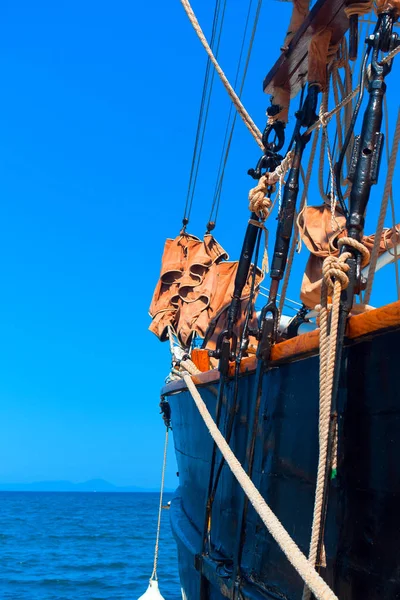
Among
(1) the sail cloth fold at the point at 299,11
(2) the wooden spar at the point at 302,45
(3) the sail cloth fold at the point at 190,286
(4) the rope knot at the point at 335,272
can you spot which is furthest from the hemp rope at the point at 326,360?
(3) the sail cloth fold at the point at 190,286

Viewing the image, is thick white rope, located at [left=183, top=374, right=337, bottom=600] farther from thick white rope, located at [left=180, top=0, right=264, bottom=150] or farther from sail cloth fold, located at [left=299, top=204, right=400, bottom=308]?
thick white rope, located at [left=180, top=0, right=264, bottom=150]

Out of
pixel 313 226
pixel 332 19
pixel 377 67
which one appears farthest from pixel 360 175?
pixel 332 19

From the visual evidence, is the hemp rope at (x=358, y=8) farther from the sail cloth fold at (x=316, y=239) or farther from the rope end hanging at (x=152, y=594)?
the rope end hanging at (x=152, y=594)

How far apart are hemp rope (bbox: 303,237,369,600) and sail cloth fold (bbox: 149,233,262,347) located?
5947 mm

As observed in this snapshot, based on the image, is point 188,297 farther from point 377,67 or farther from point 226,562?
point 377,67

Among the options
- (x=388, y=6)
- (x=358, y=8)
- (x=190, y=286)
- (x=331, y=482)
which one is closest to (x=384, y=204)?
(x=388, y=6)

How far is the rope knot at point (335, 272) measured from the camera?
2.84m

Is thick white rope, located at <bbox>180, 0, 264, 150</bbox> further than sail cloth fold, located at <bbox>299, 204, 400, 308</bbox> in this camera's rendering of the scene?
Yes

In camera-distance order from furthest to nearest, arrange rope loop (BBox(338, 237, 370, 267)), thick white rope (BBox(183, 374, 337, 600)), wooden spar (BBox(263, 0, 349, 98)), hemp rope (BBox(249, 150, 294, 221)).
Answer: wooden spar (BBox(263, 0, 349, 98)) → hemp rope (BBox(249, 150, 294, 221)) → rope loop (BBox(338, 237, 370, 267)) → thick white rope (BBox(183, 374, 337, 600))

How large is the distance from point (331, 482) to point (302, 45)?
11.0 ft

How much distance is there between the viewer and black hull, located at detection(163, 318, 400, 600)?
9.02 feet

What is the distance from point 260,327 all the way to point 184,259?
7150 millimetres

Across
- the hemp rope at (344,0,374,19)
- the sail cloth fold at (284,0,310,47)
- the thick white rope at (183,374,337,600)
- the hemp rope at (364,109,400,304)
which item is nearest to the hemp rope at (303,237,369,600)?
the thick white rope at (183,374,337,600)

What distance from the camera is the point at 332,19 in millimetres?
4789
